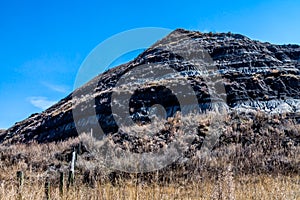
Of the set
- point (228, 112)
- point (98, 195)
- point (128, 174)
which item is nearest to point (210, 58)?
point (228, 112)

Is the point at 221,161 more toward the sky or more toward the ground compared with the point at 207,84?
more toward the ground

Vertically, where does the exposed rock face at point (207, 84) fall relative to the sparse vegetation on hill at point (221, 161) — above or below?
above

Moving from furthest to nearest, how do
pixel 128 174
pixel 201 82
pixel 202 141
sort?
pixel 201 82
pixel 202 141
pixel 128 174

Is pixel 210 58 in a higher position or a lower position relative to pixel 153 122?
higher

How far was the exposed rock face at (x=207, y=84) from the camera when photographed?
83.7 feet

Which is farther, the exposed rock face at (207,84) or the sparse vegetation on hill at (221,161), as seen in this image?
the exposed rock face at (207,84)

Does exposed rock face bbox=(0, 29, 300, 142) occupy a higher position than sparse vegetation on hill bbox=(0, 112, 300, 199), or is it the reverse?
exposed rock face bbox=(0, 29, 300, 142)

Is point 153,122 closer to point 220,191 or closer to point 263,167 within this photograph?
point 263,167

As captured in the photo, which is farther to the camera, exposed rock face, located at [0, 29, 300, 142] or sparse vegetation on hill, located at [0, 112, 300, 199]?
exposed rock face, located at [0, 29, 300, 142]

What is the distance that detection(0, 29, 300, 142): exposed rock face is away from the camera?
25.5 metres

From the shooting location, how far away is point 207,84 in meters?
28.7

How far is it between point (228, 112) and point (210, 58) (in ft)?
40.1

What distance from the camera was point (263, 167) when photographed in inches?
545

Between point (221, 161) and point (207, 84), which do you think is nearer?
point (221, 161)
